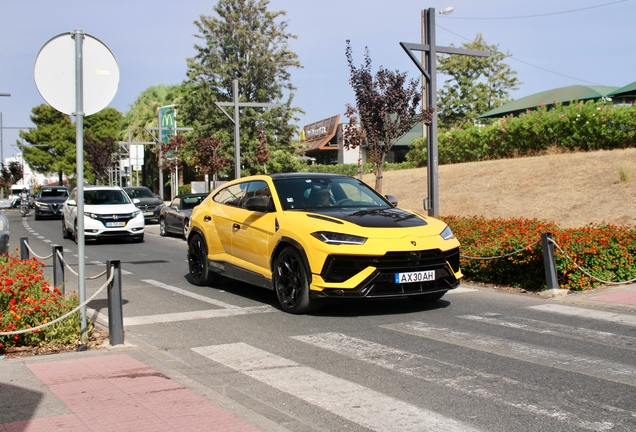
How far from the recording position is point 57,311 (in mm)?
6898

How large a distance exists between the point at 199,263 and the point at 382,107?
25.7 ft

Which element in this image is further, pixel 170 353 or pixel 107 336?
pixel 107 336

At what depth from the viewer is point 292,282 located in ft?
27.4

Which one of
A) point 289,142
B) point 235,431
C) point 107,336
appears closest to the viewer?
point 235,431

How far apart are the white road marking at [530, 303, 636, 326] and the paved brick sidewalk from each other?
4.97 meters

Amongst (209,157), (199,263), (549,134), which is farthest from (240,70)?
(199,263)

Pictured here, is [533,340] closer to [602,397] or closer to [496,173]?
[602,397]

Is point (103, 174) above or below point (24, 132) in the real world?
below

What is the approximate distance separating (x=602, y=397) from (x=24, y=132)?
3943 inches

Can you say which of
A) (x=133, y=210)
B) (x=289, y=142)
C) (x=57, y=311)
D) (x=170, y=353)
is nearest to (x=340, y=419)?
(x=170, y=353)

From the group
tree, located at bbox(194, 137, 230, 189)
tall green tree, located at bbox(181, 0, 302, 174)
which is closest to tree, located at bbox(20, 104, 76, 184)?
tall green tree, located at bbox(181, 0, 302, 174)

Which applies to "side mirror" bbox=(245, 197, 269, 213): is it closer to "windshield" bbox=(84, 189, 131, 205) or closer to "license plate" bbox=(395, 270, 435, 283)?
"license plate" bbox=(395, 270, 435, 283)

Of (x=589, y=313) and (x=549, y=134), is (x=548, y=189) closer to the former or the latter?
(x=549, y=134)

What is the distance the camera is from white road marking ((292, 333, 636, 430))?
4590mm
